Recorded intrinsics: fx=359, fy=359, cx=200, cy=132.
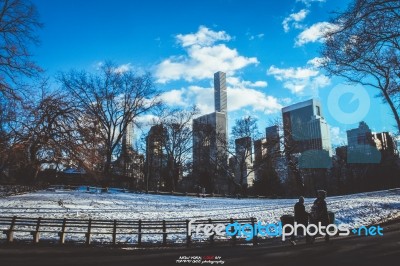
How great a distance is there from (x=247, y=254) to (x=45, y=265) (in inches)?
248

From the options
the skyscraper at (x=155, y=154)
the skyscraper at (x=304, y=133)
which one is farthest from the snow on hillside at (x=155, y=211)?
the skyscraper at (x=304, y=133)

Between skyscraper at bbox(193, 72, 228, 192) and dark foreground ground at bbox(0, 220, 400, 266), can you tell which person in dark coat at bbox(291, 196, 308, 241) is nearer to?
dark foreground ground at bbox(0, 220, 400, 266)

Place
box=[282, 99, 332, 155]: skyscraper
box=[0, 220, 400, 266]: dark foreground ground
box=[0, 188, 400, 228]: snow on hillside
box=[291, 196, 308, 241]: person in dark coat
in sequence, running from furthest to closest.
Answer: box=[282, 99, 332, 155]: skyscraper → box=[0, 188, 400, 228]: snow on hillside → box=[291, 196, 308, 241]: person in dark coat → box=[0, 220, 400, 266]: dark foreground ground

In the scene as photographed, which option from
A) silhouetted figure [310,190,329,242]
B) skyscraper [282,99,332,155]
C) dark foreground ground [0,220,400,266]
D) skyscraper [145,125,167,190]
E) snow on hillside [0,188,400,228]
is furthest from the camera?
skyscraper [145,125,167,190]

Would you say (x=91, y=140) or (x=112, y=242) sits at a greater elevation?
(x=91, y=140)

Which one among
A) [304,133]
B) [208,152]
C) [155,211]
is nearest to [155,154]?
[208,152]

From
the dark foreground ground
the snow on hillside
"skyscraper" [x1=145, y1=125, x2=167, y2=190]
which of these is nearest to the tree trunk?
the snow on hillside

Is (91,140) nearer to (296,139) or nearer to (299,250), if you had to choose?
(299,250)

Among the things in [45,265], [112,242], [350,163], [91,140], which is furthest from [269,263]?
[350,163]

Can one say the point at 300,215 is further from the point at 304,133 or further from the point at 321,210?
the point at 304,133

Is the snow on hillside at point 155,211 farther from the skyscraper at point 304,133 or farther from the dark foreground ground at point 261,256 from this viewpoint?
the skyscraper at point 304,133

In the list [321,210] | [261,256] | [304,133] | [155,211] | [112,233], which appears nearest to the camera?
[261,256]

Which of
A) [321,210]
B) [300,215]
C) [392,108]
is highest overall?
[392,108]

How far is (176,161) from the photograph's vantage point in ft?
214
